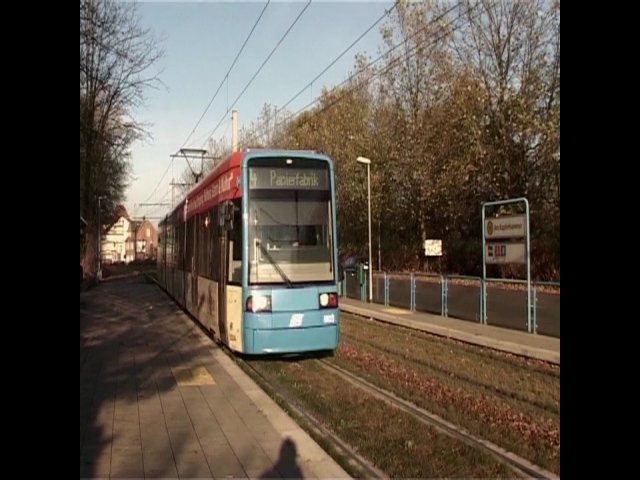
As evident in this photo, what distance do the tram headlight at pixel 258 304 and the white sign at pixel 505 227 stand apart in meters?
7.28

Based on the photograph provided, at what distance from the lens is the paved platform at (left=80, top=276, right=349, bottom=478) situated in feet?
17.5

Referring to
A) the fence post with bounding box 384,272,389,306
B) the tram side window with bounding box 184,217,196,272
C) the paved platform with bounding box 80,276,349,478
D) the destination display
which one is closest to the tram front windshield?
the destination display

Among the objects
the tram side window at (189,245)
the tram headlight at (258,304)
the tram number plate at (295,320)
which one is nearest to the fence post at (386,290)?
the tram side window at (189,245)

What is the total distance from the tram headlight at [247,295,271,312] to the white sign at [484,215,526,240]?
728cm

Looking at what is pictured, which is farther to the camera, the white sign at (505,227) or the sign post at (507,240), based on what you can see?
the white sign at (505,227)

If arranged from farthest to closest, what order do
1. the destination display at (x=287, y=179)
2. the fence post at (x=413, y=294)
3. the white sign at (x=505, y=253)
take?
the fence post at (x=413, y=294) < the white sign at (x=505, y=253) < the destination display at (x=287, y=179)

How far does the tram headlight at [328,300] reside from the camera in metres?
10.0

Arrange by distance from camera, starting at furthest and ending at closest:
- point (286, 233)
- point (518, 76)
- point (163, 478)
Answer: point (518, 76) → point (286, 233) → point (163, 478)

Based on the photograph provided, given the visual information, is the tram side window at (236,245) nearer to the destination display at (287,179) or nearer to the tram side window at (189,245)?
the destination display at (287,179)

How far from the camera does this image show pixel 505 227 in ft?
50.2

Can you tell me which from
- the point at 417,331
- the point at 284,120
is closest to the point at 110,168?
the point at 284,120

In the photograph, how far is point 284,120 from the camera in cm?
4706
